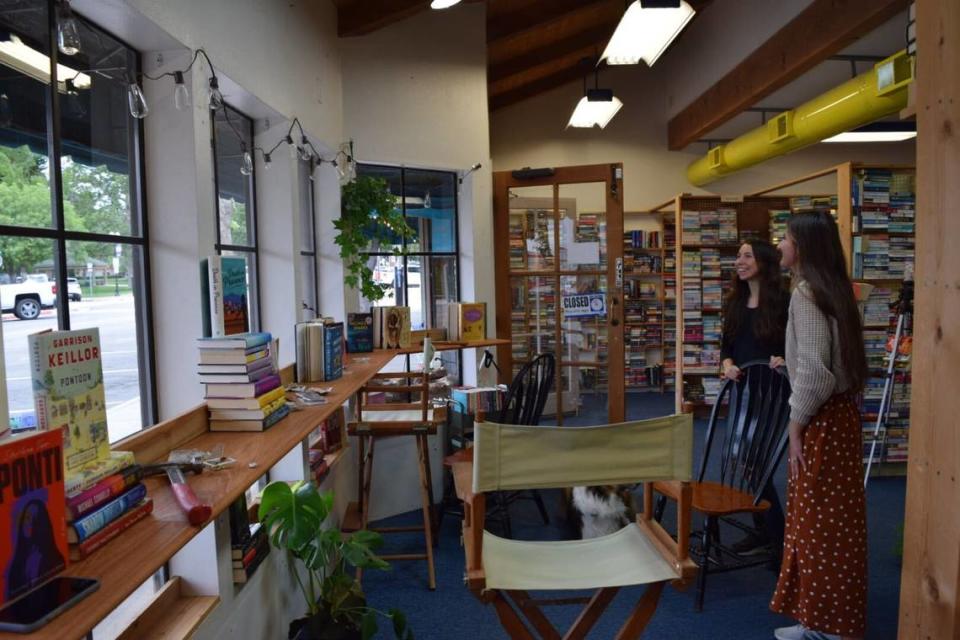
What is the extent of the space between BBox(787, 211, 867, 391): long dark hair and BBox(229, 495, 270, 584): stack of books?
1.95m

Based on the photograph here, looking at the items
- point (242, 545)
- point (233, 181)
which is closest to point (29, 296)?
point (242, 545)

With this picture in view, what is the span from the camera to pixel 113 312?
6.23 ft

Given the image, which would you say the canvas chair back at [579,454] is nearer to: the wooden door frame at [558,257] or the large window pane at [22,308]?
the large window pane at [22,308]

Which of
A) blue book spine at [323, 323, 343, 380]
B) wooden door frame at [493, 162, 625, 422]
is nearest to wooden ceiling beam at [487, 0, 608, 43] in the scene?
wooden door frame at [493, 162, 625, 422]

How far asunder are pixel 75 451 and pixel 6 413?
0.13 m

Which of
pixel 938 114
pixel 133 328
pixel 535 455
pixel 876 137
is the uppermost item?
pixel 876 137

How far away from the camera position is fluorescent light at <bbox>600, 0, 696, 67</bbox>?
3.23 metres

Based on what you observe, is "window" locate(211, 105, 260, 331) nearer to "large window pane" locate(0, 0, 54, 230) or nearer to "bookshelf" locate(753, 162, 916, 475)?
"large window pane" locate(0, 0, 54, 230)

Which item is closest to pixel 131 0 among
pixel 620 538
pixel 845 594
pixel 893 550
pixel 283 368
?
pixel 283 368

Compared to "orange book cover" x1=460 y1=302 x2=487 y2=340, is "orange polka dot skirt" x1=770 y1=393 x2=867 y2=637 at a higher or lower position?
lower

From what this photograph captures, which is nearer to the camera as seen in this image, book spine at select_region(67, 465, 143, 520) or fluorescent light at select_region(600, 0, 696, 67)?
book spine at select_region(67, 465, 143, 520)

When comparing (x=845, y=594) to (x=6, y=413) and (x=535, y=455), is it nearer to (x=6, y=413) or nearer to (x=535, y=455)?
(x=535, y=455)

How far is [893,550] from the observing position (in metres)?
3.23

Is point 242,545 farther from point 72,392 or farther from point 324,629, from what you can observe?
point 72,392
